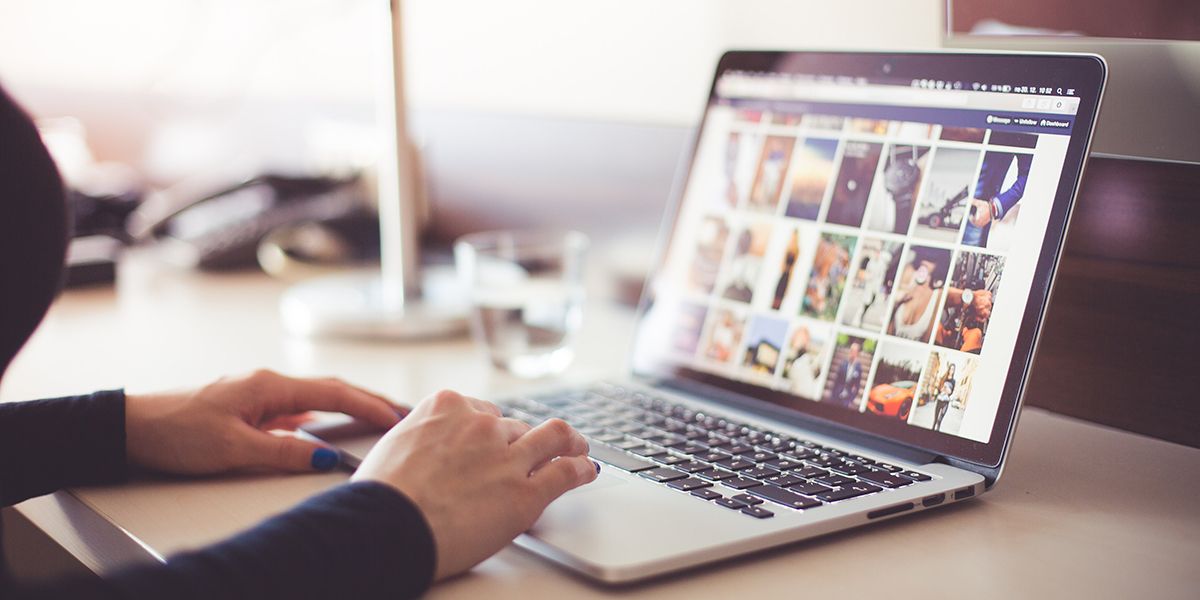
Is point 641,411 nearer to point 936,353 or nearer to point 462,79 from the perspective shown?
point 936,353

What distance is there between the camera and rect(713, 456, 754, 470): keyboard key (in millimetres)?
734

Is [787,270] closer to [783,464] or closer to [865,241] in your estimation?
[865,241]

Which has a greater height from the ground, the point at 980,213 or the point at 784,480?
the point at 980,213

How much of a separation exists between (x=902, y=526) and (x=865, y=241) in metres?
0.26

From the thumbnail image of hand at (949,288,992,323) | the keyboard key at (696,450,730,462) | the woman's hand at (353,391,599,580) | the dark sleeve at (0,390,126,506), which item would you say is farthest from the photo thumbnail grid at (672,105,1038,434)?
the dark sleeve at (0,390,126,506)

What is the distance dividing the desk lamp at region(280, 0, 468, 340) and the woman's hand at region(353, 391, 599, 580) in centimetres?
52

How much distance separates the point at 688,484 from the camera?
2.31 feet

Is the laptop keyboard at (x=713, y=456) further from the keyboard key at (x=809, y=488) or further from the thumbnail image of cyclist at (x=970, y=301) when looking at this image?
the thumbnail image of cyclist at (x=970, y=301)

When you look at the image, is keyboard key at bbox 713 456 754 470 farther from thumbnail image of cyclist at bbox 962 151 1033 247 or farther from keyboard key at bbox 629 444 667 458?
thumbnail image of cyclist at bbox 962 151 1033 247

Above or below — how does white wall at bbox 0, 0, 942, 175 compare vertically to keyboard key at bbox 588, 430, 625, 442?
above

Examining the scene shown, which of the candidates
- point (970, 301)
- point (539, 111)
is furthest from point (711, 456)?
point (539, 111)

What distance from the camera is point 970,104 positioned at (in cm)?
81

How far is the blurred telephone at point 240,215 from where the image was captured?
159cm

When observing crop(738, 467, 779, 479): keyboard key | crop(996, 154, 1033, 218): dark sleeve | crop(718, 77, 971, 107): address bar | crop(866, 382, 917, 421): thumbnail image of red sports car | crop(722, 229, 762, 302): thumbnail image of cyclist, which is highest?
crop(718, 77, 971, 107): address bar
